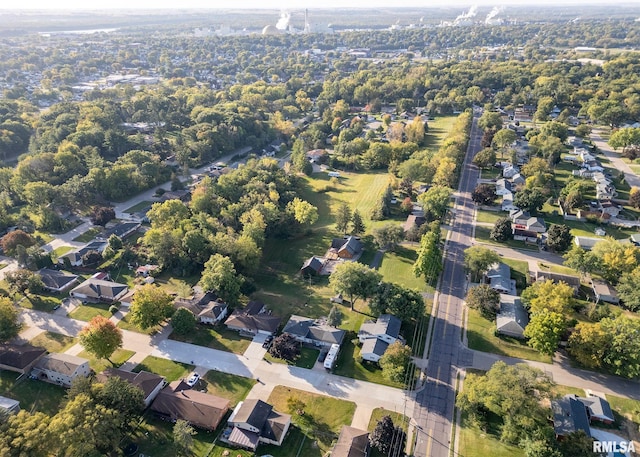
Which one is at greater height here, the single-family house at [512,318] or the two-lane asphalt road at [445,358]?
the single-family house at [512,318]

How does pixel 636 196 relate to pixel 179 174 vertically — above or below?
above

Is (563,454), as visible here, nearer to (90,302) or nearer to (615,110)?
(90,302)

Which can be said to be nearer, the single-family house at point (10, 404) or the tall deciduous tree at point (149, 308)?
the single-family house at point (10, 404)

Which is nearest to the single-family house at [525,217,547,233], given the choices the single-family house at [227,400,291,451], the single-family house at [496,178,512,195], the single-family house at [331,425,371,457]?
the single-family house at [496,178,512,195]

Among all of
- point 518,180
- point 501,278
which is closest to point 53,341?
point 501,278

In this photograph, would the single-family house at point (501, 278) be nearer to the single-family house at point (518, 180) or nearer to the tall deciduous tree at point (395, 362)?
the tall deciduous tree at point (395, 362)

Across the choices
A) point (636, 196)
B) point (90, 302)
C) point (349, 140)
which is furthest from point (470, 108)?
point (90, 302)

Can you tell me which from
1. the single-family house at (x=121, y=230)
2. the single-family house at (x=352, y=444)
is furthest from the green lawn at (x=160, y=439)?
the single-family house at (x=121, y=230)
